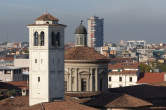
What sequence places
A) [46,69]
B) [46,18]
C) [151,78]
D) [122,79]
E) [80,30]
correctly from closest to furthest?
[46,69] < [46,18] < [80,30] < [151,78] < [122,79]

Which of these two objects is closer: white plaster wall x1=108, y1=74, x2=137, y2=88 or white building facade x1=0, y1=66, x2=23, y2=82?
white plaster wall x1=108, y1=74, x2=137, y2=88

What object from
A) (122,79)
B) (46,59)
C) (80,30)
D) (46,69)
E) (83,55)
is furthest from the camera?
(122,79)

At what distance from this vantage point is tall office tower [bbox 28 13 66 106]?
148ft

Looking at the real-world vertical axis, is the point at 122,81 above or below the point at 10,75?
below

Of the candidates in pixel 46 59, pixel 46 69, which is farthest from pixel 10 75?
pixel 46 59

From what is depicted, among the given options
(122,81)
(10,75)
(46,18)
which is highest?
(46,18)

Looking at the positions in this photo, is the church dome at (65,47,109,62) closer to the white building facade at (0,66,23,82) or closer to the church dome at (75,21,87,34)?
the church dome at (75,21,87,34)

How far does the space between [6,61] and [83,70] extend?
4390 inches

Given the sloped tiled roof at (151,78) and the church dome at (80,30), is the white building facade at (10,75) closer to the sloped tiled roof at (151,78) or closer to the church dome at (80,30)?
the sloped tiled roof at (151,78)

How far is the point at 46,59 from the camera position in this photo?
147ft

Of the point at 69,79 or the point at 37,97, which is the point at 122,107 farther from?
the point at 69,79

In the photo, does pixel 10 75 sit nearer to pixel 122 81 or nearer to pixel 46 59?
pixel 122 81

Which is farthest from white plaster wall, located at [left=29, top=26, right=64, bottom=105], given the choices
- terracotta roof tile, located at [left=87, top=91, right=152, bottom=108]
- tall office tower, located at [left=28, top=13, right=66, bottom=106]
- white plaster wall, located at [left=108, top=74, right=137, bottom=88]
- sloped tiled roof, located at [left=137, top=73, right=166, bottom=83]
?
white plaster wall, located at [left=108, top=74, right=137, bottom=88]

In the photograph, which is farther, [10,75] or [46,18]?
[10,75]
